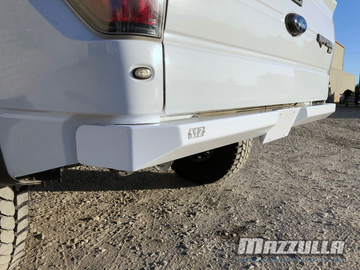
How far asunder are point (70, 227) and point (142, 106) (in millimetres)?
1364

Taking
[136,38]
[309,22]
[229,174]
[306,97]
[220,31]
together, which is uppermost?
[309,22]

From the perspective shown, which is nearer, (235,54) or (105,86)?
(105,86)

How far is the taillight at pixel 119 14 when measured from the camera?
1049mm

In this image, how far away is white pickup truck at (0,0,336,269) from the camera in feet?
3.48

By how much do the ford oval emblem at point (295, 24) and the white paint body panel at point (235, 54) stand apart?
4 centimetres

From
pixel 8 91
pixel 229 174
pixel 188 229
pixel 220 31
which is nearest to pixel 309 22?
pixel 220 31

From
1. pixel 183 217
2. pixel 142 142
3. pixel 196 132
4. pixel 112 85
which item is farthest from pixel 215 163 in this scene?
pixel 112 85

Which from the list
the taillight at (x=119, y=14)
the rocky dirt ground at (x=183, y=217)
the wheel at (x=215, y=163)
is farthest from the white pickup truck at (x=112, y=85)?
the wheel at (x=215, y=163)

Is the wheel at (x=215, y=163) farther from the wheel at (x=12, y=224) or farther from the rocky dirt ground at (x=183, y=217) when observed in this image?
the wheel at (x=12, y=224)

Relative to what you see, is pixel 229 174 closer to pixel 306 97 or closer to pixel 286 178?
pixel 286 178

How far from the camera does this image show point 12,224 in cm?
146

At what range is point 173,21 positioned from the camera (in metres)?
1.17

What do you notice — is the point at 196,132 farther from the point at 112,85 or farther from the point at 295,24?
the point at 295,24

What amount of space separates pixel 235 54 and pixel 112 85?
82 cm
